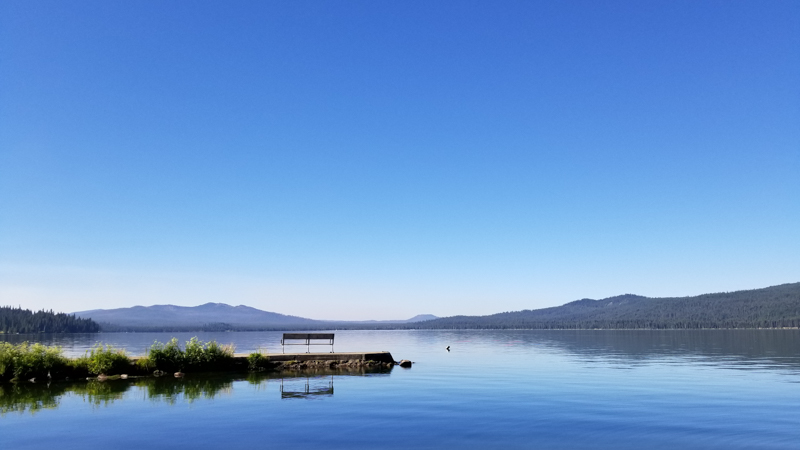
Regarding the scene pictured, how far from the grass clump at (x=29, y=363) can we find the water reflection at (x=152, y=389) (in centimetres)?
119

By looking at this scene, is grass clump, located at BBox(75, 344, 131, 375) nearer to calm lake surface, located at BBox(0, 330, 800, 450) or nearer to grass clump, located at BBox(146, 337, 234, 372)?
grass clump, located at BBox(146, 337, 234, 372)

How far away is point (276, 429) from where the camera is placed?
19094 millimetres

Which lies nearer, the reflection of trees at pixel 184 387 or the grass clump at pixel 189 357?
the reflection of trees at pixel 184 387

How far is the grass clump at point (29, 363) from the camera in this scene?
103 ft

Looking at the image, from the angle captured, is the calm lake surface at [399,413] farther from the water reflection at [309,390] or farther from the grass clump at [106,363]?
the grass clump at [106,363]

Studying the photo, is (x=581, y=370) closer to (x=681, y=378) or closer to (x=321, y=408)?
(x=681, y=378)

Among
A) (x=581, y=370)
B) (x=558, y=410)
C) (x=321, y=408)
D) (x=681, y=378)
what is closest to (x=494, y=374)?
(x=581, y=370)

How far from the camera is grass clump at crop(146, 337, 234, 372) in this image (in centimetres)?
3569

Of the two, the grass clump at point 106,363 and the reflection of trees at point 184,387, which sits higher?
the grass clump at point 106,363

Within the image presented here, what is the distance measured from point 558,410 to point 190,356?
80.1 ft

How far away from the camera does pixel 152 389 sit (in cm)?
2875

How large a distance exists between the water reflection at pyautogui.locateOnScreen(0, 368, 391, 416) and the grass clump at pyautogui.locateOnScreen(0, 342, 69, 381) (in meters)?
1.19

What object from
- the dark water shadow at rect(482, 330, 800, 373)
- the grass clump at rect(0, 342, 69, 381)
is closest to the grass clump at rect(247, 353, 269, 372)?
the grass clump at rect(0, 342, 69, 381)

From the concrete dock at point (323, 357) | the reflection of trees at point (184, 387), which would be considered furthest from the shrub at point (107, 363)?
the concrete dock at point (323, 357)
